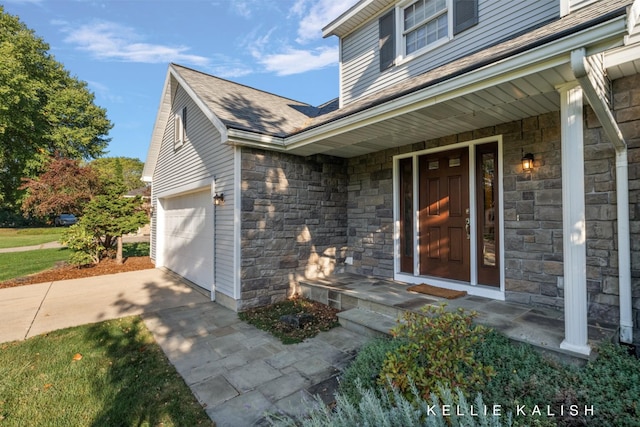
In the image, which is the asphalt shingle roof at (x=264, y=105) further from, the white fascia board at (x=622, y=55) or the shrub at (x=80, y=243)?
the shrub at (x=80, y=243)

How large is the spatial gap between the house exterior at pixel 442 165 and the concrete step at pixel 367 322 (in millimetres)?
1461

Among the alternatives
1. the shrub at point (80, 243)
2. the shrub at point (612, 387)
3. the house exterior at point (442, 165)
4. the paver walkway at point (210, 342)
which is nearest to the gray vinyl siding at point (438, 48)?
the house exterior at point (442, 165)

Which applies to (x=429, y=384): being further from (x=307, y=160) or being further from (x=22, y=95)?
(x=22, y=95)

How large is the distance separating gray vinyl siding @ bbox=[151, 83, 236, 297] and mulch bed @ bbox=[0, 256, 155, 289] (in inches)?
103

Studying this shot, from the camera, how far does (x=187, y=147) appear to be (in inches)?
280

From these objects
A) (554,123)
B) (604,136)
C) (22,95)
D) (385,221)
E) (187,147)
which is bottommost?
(385,221)

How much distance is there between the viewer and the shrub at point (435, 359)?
2.03m

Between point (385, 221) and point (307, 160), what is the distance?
1.90 m

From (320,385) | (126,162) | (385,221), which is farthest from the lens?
(126,162)

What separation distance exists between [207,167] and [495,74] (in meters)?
5.11

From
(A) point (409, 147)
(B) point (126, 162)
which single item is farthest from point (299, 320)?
(B) point (126, 162)

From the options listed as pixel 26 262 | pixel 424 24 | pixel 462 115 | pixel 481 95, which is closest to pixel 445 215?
pixel 462 115

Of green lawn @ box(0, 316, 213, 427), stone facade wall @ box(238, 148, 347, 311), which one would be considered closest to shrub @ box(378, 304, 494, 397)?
green lawn @ box(0, 316, 213, 427)

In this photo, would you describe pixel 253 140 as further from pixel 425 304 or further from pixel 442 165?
pixel 425 304
